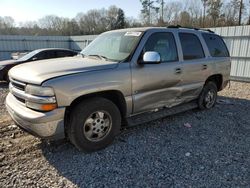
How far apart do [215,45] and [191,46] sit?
1117 mm

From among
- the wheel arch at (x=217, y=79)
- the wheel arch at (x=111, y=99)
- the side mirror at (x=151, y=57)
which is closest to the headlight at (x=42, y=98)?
the wheel arch at (x=111, y=99)

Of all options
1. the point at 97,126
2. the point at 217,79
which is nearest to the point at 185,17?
the point at 217,79

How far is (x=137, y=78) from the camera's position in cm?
375

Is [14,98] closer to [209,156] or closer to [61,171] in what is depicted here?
[61,171]

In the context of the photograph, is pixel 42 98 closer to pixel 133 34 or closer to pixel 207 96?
pixel 133 34

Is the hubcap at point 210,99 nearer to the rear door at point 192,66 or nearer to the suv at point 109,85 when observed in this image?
the rear door at point 192,66

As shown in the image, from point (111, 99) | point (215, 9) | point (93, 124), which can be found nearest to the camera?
point (93, 124)

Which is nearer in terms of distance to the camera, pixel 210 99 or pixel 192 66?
pixel 192 66

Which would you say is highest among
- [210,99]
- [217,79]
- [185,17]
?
[185,17]

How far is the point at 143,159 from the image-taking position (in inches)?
133

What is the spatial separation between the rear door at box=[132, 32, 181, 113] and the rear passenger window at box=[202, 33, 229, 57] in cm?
141

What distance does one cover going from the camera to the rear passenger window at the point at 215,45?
5430 mm

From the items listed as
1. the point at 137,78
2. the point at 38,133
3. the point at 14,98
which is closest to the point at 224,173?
the point at 137,78

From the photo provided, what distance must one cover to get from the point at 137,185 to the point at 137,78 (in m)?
1.72
